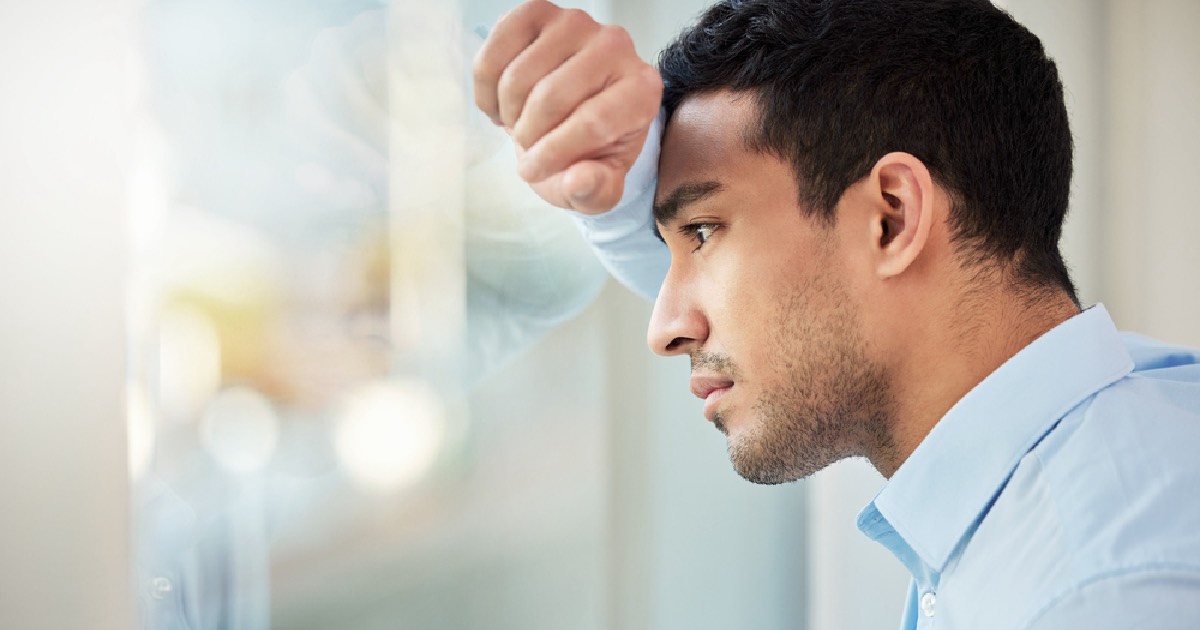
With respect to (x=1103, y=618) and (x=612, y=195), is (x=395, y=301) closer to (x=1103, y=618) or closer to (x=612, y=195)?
(x=612, y=195)

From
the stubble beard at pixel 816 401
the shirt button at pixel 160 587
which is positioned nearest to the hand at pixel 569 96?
the stubble beard at pixel 816 401

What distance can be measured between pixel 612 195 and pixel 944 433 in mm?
359

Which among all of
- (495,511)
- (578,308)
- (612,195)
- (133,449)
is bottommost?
(495,511)

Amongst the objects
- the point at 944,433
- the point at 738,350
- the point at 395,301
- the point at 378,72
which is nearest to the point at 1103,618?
the point at 944,433

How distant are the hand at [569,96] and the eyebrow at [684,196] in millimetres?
147

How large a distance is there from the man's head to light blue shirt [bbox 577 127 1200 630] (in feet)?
0.34

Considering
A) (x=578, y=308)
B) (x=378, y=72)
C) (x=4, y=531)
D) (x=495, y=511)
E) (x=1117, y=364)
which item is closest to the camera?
(x=1117, y=364)

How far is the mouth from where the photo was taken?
100 centimetres

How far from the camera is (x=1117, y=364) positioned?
0.78 meters

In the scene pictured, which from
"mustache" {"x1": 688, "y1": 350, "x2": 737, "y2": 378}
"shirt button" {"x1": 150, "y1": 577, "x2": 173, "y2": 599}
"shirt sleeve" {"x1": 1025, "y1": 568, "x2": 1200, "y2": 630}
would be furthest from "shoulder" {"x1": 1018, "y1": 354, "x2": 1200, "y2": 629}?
"shirt button" {"x1": 150, "y1": 577, "x2": 173, "y2": 599}

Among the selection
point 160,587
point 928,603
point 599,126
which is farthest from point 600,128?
point 160,587

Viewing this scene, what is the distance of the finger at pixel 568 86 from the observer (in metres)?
0.80

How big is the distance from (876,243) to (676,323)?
0.23 metres

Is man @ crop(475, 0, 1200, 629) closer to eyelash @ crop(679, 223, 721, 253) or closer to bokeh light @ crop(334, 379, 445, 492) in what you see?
eyelash @ crop(679, 223, 721, 253)
